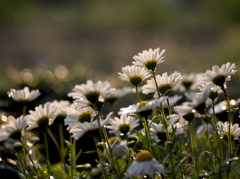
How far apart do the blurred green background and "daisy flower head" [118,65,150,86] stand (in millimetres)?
5085

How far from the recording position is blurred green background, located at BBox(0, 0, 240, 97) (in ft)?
31.8

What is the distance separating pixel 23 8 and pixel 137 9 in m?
6.26

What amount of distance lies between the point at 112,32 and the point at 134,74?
12999 millimetres

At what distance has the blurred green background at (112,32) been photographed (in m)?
9.69

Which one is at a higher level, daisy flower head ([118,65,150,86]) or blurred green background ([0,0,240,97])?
blurred green background ([0,0,240,97])

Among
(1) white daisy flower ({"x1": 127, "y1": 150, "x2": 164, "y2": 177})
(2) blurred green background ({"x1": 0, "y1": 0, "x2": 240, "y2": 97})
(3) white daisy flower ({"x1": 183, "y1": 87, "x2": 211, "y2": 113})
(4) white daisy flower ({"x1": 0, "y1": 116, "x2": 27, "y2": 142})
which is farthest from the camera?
(2) blurred green background ({"x1": 0, "y1": 0, "x2": 240, "y2": 97})

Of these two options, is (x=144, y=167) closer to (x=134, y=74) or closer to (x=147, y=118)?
(x=147, y=118)

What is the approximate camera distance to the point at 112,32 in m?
14.1

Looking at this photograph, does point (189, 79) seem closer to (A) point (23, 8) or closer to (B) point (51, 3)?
(A) point (23, 8)

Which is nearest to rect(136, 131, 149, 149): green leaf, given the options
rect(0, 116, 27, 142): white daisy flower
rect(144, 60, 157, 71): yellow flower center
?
rect(144, 60, 157, 71): yellow flower center

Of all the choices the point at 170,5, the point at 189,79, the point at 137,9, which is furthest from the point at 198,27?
the point at 189,79

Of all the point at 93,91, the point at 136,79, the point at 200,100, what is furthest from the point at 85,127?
the point at 200,100

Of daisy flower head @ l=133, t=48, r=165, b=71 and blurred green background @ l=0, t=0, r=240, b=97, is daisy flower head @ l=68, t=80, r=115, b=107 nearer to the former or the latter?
daisy flower head @ l=133, t=48, r=165, b=71

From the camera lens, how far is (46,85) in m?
3.42
